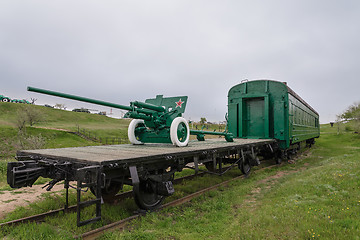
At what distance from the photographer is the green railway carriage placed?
11.0m

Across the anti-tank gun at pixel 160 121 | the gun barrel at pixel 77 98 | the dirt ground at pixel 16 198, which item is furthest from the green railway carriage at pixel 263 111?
the dirt ground at pixel 16 198

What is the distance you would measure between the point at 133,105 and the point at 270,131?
7638 mm

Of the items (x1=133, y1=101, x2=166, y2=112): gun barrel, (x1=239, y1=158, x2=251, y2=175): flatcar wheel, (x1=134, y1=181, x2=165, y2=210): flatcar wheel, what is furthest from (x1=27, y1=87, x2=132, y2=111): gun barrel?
(x1=239, y1=158, x2=251, y2=175): flatcar wheel

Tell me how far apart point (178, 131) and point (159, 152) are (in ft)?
5.88

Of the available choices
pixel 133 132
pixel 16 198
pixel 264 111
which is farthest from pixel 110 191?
Answer: pixel 264 111

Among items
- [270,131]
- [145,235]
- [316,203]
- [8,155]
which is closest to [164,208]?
[145,235]

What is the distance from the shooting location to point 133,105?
244 inches

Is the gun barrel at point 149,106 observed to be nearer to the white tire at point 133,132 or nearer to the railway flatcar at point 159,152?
the railway flatcar at point 159,152

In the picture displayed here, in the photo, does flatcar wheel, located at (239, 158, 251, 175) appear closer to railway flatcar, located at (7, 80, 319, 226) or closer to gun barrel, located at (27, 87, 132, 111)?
railway flatcar, located at (7, 80, 319, 226)

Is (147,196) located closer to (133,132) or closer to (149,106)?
(149,106)

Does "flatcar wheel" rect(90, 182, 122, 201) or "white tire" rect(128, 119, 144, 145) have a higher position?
"white tire" rect(128, 119, 144, 145)

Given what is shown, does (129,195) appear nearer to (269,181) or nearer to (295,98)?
(269,181)

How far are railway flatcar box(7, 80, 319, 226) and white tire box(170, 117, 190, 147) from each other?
0.09 feet

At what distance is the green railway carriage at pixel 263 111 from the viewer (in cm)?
1097
